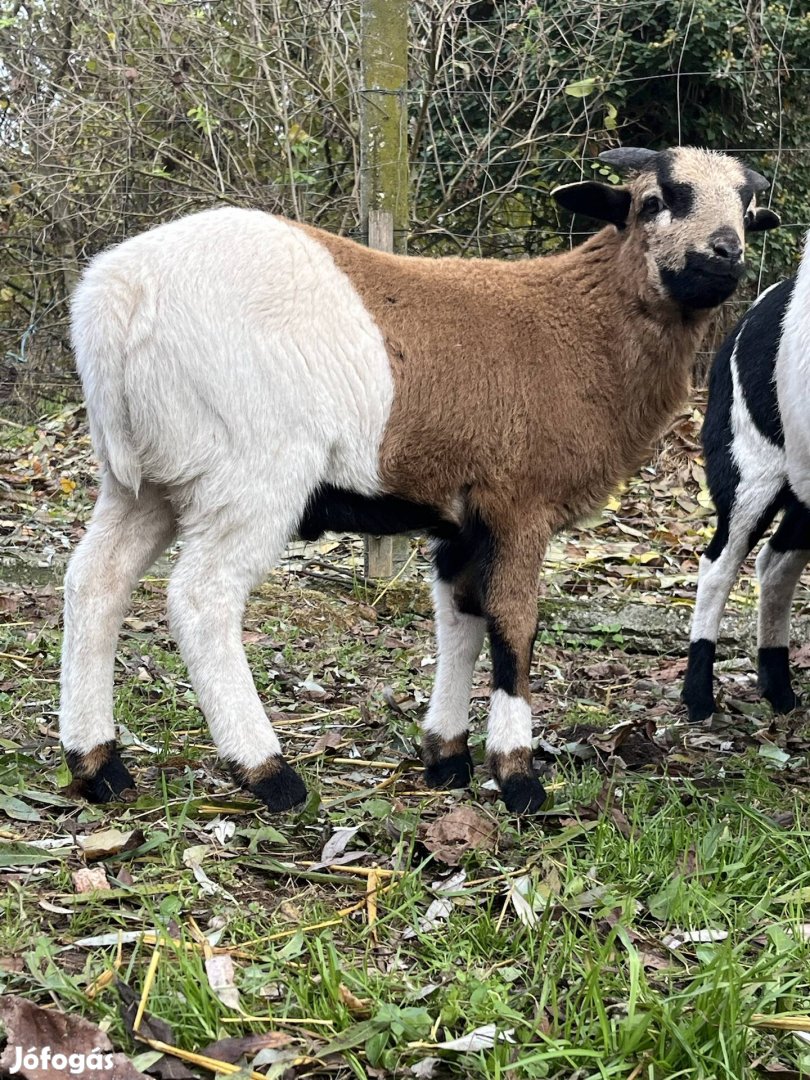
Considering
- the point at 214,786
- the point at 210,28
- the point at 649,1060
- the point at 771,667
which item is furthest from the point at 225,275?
the point at 210,28

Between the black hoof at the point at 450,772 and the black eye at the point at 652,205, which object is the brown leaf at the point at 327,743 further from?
the black eye at the point at 652,205

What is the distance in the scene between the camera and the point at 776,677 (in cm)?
548

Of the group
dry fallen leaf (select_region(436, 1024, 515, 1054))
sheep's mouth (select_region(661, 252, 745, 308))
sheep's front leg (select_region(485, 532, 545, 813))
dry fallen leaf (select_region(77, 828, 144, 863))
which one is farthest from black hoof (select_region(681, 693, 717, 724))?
dry fallen leaf (select_region(436, 1024, 515, 1054))

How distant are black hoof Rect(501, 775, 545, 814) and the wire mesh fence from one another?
14.3ft

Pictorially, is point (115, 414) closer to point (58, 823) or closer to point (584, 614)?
point (58, 823)

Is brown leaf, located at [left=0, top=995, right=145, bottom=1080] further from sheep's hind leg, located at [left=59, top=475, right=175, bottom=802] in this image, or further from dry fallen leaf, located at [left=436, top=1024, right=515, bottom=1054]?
sheep's hind leg, located at [left=59, top=475, right=175, bottom=802]

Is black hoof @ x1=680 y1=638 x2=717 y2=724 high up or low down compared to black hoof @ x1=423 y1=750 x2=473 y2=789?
down

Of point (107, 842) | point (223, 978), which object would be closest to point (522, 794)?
point (107, 842)

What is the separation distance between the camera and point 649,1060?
242cm

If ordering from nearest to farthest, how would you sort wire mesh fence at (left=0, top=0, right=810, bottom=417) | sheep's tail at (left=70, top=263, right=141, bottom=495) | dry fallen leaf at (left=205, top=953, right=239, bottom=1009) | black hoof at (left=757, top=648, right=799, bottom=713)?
dry fallen leaf at (left=205, top=953, right=239, bottom=1009) → sheep's tail at (left=70, top=263, right=141, bottom=495) → black hoof at (left=757, top=648, right=799, bottom=713) → wire mesh fence at (left=0, top=0, right=810, bottom=417)

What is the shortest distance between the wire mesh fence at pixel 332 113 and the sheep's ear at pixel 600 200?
10.3ft

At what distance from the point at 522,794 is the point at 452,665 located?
63cm

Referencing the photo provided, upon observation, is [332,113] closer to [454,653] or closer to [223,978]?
[454,653]

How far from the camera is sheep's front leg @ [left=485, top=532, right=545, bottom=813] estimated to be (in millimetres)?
3941
